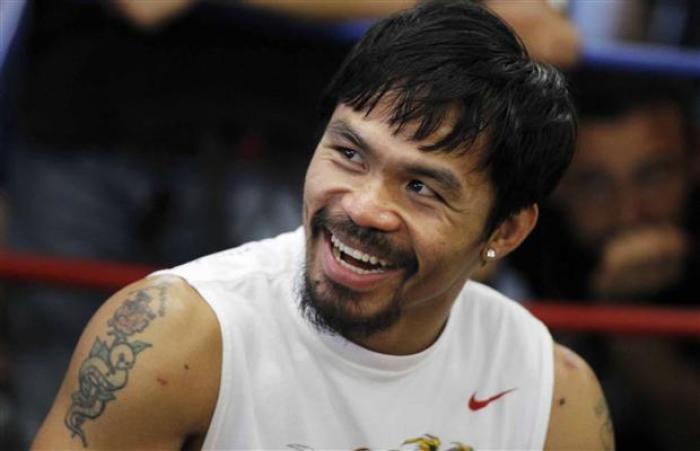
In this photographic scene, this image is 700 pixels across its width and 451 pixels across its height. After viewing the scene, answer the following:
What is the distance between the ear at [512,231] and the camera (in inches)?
82.0

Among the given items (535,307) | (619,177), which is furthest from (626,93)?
(535,307)

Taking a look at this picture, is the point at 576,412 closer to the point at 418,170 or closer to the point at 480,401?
the point at 480,401

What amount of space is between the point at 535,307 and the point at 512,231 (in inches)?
22.8

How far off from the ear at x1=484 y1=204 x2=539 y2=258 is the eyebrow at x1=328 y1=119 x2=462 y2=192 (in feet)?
0.63

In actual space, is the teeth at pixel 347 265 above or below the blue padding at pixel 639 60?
above

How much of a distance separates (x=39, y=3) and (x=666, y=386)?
173cm

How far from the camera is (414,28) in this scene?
1951 millimetres

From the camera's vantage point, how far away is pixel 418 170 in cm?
187

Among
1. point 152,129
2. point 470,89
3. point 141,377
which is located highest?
point 470,89

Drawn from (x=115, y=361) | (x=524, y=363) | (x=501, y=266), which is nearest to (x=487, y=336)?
(x=524, y=363)

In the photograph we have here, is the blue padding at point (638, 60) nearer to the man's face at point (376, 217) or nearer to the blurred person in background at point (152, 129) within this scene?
the blurred person in background at point (152, 129)

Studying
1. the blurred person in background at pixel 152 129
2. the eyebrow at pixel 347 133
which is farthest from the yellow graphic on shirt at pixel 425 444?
the blurred person in background at pixel 152 129

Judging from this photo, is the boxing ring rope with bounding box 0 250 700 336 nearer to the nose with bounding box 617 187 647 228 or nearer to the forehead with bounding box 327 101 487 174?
the nose with bounding box 617 187 647 228

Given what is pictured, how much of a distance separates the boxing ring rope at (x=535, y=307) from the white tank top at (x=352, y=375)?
17.6 inches
